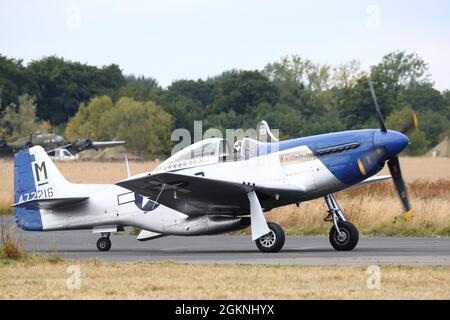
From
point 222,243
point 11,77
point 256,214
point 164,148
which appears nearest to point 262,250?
point 256,214

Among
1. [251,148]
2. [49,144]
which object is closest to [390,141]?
[251,148]

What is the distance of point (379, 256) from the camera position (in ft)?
57.1

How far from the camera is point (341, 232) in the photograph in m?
19.1

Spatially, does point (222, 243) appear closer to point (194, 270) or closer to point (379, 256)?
point (379, 256)

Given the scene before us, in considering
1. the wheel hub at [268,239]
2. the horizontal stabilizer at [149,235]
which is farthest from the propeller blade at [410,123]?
the horizontal stabilizer at [149,235]

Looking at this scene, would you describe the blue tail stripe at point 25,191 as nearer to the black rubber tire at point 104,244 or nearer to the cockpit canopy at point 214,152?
the black rubber tire at point 104,244

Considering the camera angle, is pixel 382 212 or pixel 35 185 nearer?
pixel 35 185

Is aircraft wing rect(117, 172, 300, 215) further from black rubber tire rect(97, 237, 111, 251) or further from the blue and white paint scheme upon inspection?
black rubber tire rect(97, 237, 111, 251)

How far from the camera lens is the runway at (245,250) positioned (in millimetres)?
16656

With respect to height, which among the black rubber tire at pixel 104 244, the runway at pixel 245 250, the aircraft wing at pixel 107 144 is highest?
the aircraft wing at pixel 107 144

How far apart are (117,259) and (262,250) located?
2595 millimetres

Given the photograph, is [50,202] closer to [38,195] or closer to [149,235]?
[38,195]

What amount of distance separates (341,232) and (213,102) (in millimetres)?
54932

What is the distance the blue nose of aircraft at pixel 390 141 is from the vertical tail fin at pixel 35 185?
6.36 meters
